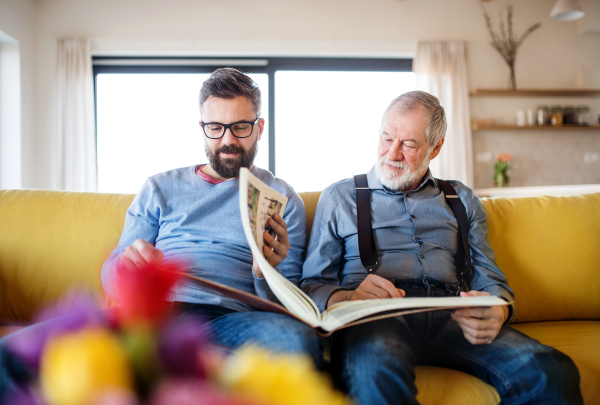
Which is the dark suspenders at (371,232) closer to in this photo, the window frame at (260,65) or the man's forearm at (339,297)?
the man's forearm at (339,297)

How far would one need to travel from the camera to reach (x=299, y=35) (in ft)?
14.1

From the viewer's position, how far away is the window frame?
4312mm

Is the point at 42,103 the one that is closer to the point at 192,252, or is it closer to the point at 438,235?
the point at 192,252

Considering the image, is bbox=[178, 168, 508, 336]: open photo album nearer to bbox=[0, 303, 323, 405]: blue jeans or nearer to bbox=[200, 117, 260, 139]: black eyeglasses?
bbox=[0, 303, 323, 405]: blue jeans

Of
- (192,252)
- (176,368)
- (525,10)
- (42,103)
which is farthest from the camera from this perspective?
(525,10)

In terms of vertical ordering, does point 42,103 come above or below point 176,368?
above

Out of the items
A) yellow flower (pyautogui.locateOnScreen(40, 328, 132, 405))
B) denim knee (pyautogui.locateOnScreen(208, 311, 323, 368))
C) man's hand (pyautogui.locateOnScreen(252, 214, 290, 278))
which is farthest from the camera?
man's hand (pyautogui.locateOnScreen(252, 214, 290, 278))

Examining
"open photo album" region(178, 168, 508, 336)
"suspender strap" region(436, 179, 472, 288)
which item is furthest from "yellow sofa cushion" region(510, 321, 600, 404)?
"open photo album" region(178, 168, 508, 336)

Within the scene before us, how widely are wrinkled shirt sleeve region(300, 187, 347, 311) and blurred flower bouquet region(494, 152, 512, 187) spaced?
359 centimetres

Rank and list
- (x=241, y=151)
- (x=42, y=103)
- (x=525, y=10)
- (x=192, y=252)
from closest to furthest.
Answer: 1. (x=192, y=252)
2. (x=241, y=151)
3. (x=42, y=103)
4. (x=525, y=10)

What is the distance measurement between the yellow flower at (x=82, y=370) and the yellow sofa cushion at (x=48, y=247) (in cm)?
132

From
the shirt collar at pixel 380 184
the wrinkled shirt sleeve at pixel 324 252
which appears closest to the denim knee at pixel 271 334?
the wrinkled shirt sleeve at pixel 324 252

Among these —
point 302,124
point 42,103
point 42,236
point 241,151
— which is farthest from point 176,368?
point 42,103

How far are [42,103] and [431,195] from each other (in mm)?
4228
